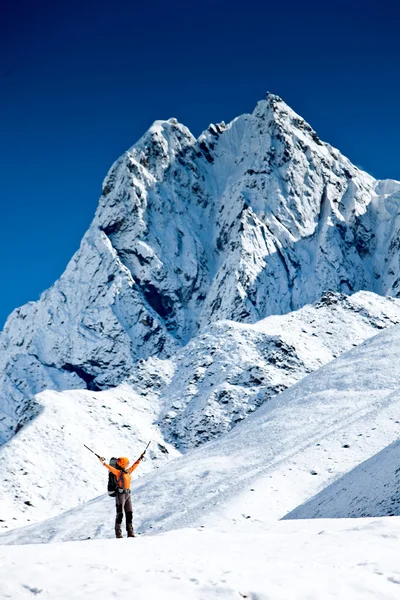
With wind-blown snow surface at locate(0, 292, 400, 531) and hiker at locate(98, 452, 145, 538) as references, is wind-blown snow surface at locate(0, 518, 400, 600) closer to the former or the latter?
hiker at locate(98, 452, 145, 538)

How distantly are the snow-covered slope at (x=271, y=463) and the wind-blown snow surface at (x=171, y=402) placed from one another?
71.4 ft

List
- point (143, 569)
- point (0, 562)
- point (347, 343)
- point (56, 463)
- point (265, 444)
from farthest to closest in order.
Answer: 1. point (347, 343)
2. point (56, 463)
3. point (265, 444)
4. point (0, 562)
5. point (143, 569)

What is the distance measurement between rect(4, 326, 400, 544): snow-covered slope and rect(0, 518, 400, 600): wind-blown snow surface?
98.1 feet

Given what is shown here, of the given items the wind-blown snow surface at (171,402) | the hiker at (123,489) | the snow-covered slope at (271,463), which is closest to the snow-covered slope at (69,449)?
the wind-blown snow surface at (171,402)

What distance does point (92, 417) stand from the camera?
110 metres

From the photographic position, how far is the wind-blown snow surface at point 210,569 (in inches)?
411

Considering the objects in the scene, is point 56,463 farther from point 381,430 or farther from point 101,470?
point 381,430

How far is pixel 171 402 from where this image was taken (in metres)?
119

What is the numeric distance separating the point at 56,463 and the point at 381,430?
4986 cm

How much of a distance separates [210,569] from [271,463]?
52.4 meters

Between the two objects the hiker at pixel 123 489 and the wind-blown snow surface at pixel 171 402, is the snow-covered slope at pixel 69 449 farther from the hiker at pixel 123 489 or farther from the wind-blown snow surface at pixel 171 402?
the hiker at pixel 123 489

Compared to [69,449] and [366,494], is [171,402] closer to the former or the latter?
[69,449]

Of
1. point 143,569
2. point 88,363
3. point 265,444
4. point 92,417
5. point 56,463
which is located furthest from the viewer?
point 88,363

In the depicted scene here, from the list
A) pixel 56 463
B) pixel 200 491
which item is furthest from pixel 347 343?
pixel 200 491
